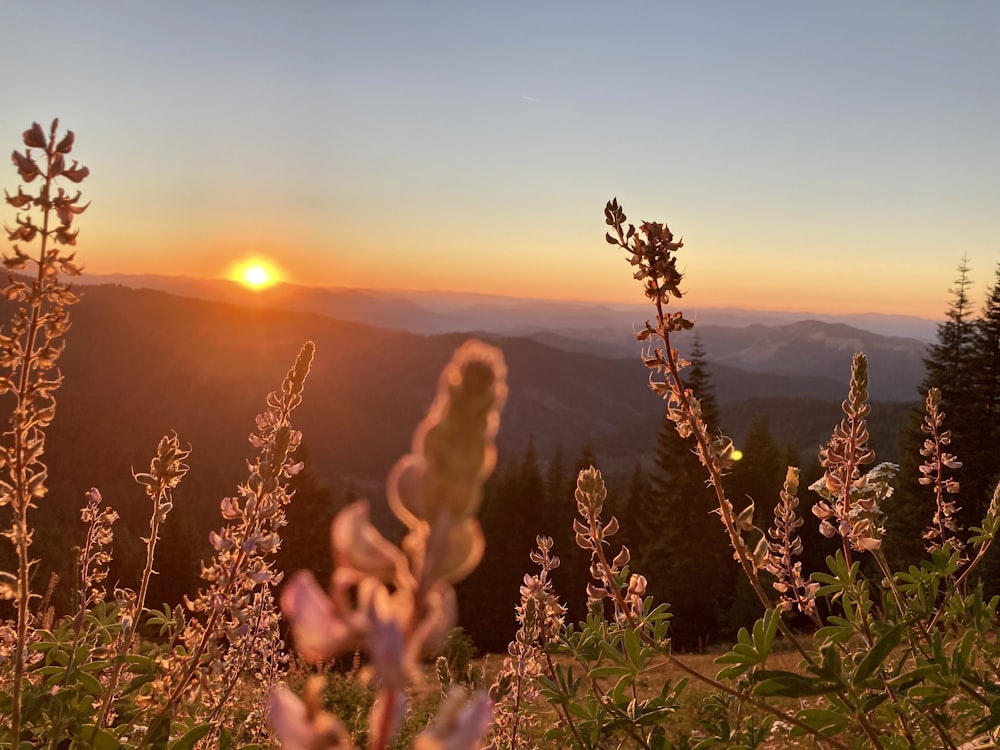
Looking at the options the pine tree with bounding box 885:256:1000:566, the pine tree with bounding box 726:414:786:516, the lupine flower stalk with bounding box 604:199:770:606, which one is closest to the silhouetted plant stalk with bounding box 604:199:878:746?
the lupine flower stalk with bounding box 604:199:770:606

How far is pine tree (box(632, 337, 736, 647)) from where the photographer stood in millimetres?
44375

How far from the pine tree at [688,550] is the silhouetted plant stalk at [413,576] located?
43.2m

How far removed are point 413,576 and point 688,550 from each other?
4830 cm

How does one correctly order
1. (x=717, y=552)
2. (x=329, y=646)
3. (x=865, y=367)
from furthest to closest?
(x=717, y=552), (x=865, y=367), (x=329, y=646)

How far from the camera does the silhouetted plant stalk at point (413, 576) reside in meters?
0.75

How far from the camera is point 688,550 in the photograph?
45844 mm

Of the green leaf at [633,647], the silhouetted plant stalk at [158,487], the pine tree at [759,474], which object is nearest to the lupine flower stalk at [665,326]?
the green leaf at [633,647]

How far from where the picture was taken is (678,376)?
120 inches

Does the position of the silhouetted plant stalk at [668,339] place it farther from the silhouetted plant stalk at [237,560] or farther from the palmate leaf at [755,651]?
the silhouetted plant stalk at [237,560]

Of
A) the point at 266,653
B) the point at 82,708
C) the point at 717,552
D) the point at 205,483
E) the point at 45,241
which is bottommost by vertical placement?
the point at 205,483

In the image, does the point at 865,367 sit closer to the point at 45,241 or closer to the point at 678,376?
the point at 678,376

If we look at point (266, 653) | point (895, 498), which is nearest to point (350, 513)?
point (266, 653)

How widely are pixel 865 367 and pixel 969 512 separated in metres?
34.7

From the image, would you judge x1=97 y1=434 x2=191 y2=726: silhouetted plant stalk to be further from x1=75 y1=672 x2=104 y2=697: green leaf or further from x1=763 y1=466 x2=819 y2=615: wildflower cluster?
x1=763 y1=466 x2=819 y2=615: wildflower cluster
